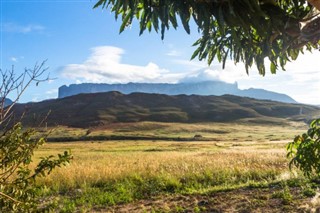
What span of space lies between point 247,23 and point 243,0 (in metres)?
0.44

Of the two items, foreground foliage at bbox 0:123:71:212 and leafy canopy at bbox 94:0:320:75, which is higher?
leafy canopy at bbox 94:0:320:75

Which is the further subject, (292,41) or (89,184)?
(89,184)

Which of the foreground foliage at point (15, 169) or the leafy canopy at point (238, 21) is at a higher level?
the leafy canopy at point (238, 21)

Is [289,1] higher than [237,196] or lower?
higher

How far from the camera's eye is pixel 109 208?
9945mm

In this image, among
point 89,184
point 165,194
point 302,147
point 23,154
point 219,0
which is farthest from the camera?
point 89,184

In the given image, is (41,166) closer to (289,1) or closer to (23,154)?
(23,154)

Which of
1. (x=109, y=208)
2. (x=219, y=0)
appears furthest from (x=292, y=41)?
(x=109, y=208)

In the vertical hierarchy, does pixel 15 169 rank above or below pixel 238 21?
below

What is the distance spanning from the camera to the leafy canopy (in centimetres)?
625

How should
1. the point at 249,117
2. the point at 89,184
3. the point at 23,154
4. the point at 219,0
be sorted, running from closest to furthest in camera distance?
the point at 23,154 → the point at 219,0 → the point at 89,184 → the point at 249,117

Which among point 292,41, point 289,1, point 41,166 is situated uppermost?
point 289,1

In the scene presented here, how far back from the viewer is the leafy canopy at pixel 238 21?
625 centimetres

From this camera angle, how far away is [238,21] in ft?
20.5
